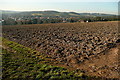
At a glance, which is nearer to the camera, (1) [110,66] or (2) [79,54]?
(1) [110,66]

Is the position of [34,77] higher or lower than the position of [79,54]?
lower

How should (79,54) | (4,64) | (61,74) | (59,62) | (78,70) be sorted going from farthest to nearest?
(79,54) < (59,62) < (4,64) < (78,70) < (61,74)

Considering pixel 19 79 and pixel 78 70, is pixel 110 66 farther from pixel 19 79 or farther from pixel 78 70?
pixel 19 79

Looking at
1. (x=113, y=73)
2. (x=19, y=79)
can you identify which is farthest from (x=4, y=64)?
(x=113, y=73)

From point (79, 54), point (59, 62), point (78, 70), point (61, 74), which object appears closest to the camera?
point (61, 74)

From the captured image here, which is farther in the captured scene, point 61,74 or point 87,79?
point 61,74

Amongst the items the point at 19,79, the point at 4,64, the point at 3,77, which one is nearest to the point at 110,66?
the point at 19,79

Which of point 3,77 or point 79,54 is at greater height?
point 79,54

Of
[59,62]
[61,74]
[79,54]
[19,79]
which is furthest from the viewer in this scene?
[79,54]

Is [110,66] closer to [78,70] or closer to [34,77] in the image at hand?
[78,70]
